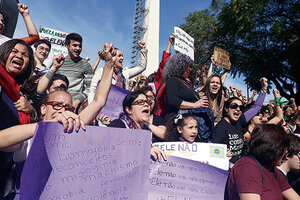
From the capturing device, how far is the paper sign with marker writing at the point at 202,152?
7.84ft

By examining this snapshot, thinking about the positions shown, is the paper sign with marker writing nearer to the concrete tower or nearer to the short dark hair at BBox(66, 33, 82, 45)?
the short dark hair at BBox(66, 33, 82, 45)

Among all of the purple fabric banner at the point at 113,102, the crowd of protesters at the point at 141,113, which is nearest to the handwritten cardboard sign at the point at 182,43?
the crowd of protesters at the point at 141,113

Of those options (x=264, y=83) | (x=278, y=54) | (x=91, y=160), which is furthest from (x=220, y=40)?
(x=91, y=160)

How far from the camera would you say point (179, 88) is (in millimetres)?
3270

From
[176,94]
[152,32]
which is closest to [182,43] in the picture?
[176,94]

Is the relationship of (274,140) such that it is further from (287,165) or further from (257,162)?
(287,165)

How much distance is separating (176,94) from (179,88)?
0.40 feet

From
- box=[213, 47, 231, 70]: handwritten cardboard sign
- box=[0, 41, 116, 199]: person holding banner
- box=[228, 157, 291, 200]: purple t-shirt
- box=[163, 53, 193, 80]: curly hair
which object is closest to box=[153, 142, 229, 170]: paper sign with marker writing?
box=[228, 157, 291, 200]: purple t-shirt

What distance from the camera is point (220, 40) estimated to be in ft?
45.5

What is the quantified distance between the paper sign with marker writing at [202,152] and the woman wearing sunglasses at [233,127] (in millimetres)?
742

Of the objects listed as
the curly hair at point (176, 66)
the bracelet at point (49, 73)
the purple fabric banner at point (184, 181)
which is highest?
the curly hair at point (176, 66)

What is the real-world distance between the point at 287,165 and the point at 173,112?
58.6 inches

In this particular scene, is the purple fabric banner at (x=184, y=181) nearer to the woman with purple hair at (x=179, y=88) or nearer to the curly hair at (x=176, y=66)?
the woman with purple hair at (x=179, y=88)

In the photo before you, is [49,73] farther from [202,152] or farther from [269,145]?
[269,145]
